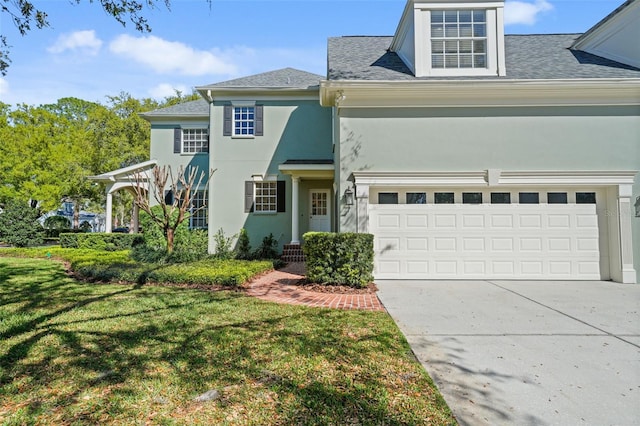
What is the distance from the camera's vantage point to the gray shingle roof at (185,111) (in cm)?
1472

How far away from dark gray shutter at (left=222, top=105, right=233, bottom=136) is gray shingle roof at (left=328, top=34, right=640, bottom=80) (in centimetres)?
479

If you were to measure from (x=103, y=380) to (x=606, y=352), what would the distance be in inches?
200

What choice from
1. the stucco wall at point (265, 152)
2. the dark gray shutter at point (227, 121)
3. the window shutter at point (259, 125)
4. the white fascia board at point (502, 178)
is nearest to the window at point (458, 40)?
the white fascia board at point (502, 178)

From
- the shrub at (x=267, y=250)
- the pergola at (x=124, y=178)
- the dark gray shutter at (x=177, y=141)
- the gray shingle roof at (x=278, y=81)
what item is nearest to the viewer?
the shrub at (x=267, y=250)

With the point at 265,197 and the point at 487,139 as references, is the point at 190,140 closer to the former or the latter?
the point at 265,197

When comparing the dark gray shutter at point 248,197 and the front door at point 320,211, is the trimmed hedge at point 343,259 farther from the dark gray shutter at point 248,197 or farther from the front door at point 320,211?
the dark gray shutter at point 248,197

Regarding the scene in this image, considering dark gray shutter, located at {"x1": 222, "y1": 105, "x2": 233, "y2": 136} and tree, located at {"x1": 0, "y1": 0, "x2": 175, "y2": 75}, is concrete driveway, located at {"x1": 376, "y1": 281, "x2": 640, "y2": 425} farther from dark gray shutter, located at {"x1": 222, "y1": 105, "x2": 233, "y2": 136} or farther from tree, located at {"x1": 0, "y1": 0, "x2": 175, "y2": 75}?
dark gray shutter, located at {"x1": 222, "y1": 105, "x2": 233, "y2": 136}

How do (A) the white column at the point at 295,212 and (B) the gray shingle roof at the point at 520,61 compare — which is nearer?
(B) the gray shingle roof at the point at 520,61

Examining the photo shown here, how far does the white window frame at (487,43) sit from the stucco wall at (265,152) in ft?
17.5

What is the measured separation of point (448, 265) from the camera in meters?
7.93

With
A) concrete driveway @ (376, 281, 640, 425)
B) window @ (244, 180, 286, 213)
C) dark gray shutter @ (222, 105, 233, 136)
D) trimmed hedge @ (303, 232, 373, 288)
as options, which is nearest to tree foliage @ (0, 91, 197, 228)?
dark gray shutter @ (222, 105, 233, 136)

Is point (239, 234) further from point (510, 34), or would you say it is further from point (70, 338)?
point (510, 34)

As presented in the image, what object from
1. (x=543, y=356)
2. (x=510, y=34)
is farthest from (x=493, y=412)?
(x=510, y=34)

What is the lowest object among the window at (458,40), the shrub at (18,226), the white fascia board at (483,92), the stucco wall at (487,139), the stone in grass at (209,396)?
the stone in grass at (209,396)
